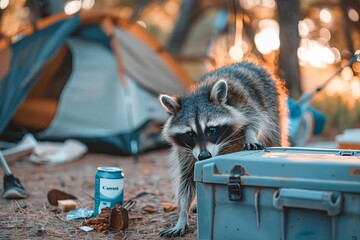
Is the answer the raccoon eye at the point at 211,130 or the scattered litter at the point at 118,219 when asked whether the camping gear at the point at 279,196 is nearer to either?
the raccoon eye at the point at 211,130

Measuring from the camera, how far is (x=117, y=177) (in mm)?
3773

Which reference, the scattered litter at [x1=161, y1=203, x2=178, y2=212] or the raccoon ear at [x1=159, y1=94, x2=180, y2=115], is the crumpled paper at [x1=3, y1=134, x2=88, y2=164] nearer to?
the scattered litter at [x1=161, y1=203, x2=178, y2=212]

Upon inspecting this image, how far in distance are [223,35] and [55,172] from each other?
17.5ft

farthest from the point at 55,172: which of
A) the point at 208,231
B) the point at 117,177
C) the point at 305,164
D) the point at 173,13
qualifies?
the point at 173,13

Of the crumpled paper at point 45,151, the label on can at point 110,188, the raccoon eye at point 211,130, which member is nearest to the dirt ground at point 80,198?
the crumpled paper at point 45,151

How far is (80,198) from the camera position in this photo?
4.78 metres

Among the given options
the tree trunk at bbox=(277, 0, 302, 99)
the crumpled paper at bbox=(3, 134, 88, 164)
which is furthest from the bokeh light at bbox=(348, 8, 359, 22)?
the crumpled paper at bbox=(3, 134, 88, 164)

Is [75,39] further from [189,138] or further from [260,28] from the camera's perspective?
[260,28]

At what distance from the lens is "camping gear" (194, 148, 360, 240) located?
2.72 meters

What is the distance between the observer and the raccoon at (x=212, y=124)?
377cm

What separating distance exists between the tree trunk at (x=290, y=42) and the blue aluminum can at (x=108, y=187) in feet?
14.4

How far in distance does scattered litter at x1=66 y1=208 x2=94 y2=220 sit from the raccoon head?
71 centimetres

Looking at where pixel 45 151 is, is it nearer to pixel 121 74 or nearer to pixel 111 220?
pixel 121 74

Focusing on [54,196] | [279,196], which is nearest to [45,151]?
[54,196]
